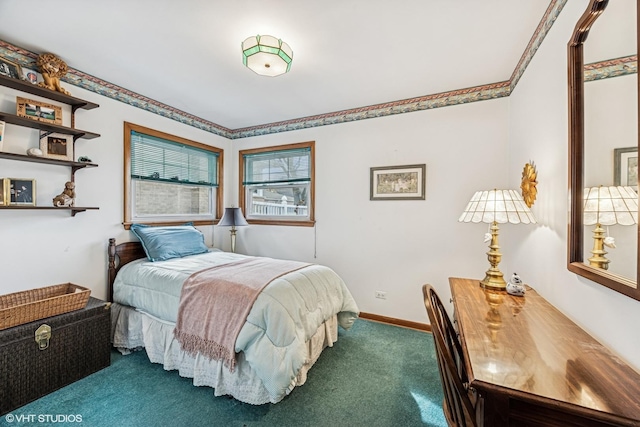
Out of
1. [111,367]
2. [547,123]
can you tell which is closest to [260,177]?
[111,367]

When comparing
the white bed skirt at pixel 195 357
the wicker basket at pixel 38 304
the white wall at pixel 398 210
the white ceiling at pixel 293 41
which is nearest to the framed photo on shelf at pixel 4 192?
the white wall at pixel 398 210

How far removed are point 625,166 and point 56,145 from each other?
11.7ft

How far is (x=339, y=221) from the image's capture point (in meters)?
3.35

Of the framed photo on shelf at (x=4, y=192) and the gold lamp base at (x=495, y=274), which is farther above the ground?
the framed photo on shelf at (x=4, y=192)

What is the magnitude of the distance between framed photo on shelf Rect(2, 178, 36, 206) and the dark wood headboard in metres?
0.68

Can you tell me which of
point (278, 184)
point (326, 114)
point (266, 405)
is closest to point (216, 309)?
point (266, 405)

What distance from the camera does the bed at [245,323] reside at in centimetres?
170

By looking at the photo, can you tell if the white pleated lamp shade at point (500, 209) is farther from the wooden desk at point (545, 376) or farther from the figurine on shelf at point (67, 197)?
the figurine on shelf at point (67, 197)

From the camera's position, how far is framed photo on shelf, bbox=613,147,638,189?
2.93ft

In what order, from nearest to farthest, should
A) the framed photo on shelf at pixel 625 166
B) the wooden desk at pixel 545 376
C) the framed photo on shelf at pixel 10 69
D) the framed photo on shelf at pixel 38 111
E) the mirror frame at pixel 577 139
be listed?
1. the wooden desk at pixel 545 376
2. the framed photo on shelf at pixel 625 166
3. the mirror frame at pixel 577 139
4. the framed photo on shelf at pixel 10 69
5. the framed photo on shelf at pixel 38 111

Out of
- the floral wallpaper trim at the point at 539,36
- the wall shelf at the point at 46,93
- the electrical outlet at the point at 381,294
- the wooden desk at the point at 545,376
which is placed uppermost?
the floral wallpaper trim at the point at 539,36

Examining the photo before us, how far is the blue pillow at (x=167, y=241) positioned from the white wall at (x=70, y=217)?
25 cm
